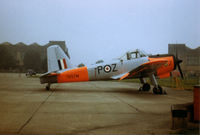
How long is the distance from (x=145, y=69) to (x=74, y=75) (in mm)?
4178

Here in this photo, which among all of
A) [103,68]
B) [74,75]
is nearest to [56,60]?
[74,75]

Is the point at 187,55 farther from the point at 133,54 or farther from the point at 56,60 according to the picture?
the point at 56,60

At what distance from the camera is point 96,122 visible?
4.16 metres

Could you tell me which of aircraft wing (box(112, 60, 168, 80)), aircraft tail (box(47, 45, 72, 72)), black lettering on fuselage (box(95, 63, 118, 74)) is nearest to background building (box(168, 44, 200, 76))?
aircraft wing (box(112, 60, 168, 80))

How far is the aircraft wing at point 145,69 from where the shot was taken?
922 cm

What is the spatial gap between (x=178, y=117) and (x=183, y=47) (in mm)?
16300

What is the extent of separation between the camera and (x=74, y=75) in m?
10.7

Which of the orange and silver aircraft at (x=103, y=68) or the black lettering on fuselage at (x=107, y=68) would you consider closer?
the orange and silver aircraft at (x=103, y=68)

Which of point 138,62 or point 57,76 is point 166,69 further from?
point 57,76

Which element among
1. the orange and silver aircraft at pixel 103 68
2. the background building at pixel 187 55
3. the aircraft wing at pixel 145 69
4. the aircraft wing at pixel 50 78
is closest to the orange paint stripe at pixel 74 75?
the orange and silver aircraft at pixel 103 68

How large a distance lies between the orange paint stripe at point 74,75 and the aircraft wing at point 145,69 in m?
2.21

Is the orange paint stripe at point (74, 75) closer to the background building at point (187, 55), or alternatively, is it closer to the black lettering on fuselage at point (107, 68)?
the black lettering on fuselage at point (107, 68)

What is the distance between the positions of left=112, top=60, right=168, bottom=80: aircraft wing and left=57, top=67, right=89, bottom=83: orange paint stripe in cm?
221

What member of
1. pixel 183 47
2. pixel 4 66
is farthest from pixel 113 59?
pixel 183 47
